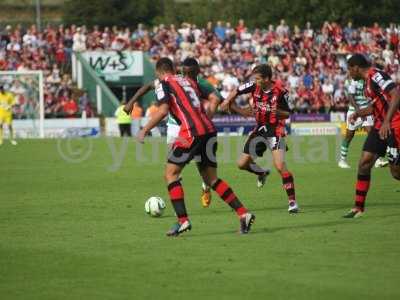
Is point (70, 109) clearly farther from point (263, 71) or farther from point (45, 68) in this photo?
point (263, 71)

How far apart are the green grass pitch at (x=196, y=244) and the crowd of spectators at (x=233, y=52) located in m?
22.0

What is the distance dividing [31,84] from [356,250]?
31.0 m

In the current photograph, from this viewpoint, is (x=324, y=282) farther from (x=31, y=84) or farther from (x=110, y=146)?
(x=31, y=84)

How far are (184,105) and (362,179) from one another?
2963 millimetres

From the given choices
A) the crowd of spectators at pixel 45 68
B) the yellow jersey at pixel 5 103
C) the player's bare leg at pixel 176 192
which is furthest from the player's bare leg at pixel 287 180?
the crowd of spectators at pixel 45 68

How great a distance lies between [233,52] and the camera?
146 ft

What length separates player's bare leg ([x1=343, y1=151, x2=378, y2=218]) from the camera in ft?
42.6

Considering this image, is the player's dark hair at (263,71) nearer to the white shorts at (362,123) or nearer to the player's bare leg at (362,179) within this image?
the player's bare leg at (362,179)

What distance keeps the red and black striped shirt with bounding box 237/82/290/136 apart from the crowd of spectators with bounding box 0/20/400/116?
27.2 metres

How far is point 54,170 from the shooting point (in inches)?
930

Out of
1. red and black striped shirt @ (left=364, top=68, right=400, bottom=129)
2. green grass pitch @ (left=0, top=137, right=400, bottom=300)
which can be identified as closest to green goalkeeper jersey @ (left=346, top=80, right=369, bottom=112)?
green grass pitch @ (left=0, top=137, right=400, bottom=300)

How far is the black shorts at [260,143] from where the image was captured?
14594 millimetres

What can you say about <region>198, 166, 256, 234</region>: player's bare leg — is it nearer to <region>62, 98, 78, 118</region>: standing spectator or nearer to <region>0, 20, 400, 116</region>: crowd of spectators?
<region>62, 98, 78, 118</region>: standing spectator

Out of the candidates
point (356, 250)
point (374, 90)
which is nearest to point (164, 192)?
point (374, 90)
